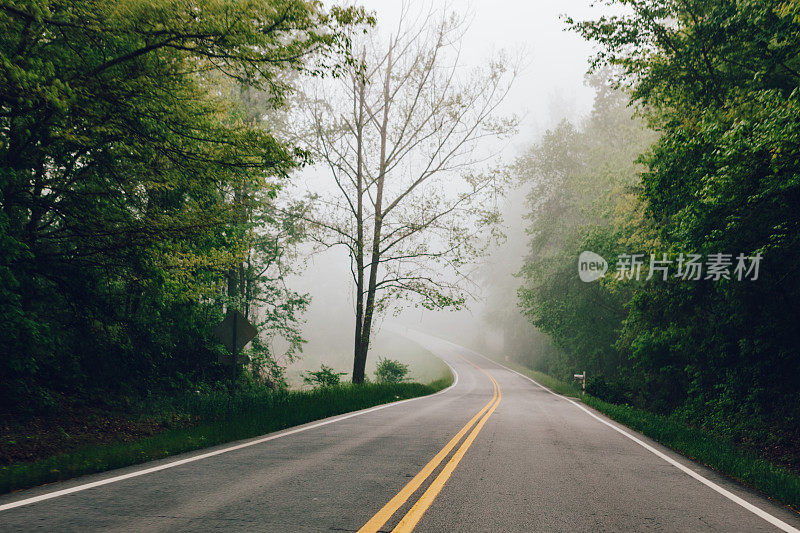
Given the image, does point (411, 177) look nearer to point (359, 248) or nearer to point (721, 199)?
point (359, 248)

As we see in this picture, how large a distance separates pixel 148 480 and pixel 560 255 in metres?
25.3

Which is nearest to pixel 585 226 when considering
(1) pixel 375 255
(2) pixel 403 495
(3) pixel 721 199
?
(1) pixel 375 255

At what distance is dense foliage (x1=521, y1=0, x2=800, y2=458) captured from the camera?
7812 millimetres

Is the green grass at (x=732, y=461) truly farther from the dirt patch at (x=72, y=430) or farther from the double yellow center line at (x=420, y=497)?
the dirt patch at (x=72, y=430)

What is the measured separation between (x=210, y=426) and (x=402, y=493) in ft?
16.0

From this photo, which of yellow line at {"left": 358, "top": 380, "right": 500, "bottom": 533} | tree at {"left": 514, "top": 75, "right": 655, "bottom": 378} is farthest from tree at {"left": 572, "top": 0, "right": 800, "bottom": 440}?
yellow line at {"left": 358, "top": 380, "right": 500, "bottom": 533}

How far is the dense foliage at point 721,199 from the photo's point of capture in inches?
308

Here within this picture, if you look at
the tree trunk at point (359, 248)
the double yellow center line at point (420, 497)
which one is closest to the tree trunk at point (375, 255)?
the tree trunk at point (359, 248)

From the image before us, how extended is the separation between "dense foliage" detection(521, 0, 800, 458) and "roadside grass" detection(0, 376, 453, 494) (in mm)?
9517

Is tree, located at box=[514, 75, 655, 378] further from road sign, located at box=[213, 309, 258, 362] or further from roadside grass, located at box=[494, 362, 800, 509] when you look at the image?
road sign, located at box=[213, 309, 258, 362]

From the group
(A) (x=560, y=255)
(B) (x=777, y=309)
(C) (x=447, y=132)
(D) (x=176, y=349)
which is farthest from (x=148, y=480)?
(A) (x=560, y=255)

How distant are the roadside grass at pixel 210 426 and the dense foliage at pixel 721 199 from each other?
952 cm

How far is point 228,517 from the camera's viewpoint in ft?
11.4

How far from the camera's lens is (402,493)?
4.16m
